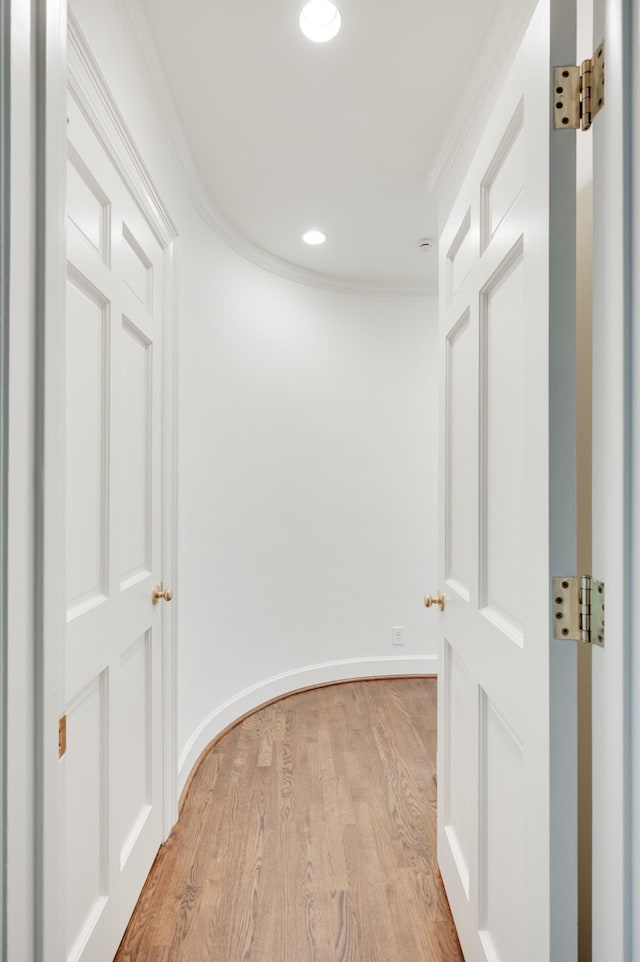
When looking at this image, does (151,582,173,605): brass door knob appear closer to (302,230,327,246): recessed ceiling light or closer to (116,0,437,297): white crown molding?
(116,0,437,297): white crown molding

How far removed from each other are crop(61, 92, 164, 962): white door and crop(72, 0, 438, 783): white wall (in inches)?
19.2

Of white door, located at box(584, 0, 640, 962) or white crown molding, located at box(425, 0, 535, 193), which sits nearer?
white door, located at box(584, 0, 640, 962)

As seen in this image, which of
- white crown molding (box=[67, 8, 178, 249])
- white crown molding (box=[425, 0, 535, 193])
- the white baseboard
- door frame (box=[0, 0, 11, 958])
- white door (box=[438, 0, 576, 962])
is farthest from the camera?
the white baseboard

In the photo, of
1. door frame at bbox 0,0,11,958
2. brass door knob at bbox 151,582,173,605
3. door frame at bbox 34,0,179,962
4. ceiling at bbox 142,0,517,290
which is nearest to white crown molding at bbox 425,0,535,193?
ceiling at bbox 142,0,517,290

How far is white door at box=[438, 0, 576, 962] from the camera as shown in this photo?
2.69 feet

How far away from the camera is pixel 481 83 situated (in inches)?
68.8

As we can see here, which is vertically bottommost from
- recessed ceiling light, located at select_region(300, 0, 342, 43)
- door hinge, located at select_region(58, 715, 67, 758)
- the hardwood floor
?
the hardwood floor

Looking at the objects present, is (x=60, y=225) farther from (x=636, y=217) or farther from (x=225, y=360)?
(x=225, y=360)

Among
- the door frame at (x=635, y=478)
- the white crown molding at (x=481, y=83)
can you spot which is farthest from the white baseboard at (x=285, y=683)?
the white crown molding at (x=481, y=83)

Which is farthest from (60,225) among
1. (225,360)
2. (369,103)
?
(225,360)

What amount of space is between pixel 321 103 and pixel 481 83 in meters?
0.54

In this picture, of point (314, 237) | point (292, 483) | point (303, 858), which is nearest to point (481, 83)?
point (314, 237)

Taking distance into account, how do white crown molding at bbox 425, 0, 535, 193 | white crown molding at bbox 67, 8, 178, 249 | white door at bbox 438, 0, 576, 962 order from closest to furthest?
1. white door at bbox 438, 0, 576, 962
2. white crown molding at bbox 67, 8, 178, 249
3. white crown molding at bbox 425, 0, 535, 193

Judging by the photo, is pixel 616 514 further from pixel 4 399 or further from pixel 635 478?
pixel 4 399
